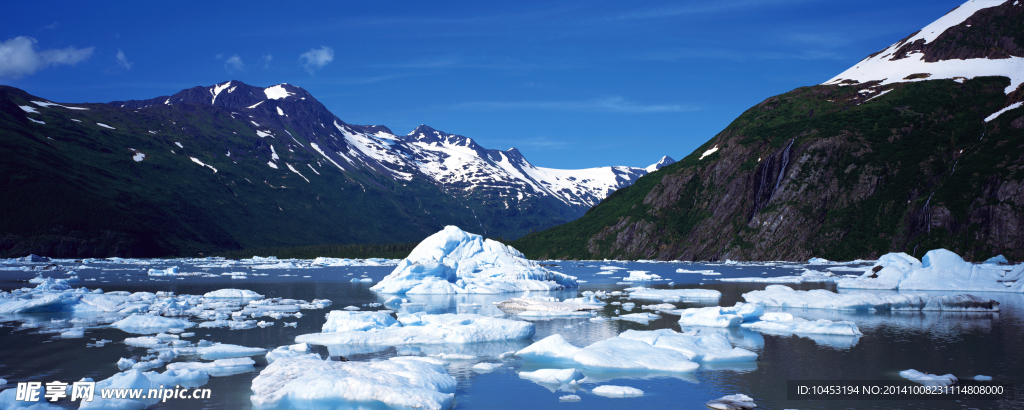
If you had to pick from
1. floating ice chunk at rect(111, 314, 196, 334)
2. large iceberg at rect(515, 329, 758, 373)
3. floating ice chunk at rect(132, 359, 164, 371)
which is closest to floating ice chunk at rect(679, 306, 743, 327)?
large iceberg at rect(515, 329, 758, 373)

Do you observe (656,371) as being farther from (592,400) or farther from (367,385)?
(367,385)

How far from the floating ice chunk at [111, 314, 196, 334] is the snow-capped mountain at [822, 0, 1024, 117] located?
159228mm

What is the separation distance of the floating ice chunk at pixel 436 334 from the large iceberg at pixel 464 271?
26.1m

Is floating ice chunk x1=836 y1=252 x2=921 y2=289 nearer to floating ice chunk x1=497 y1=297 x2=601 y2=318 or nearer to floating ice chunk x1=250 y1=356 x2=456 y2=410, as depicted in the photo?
floating ice chunk x1=497 y1=297 x2=601 y2=318

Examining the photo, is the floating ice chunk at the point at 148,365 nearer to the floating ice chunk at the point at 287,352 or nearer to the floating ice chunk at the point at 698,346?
the floating ice chunk at the point at 287,352

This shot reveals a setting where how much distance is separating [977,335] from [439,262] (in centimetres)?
4034

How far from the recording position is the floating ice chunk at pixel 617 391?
692 inches

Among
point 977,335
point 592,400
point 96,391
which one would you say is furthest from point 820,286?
point 96,391

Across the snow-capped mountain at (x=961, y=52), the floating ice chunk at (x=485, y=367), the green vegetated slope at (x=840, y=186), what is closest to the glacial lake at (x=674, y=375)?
the floating ice chunk at (x=485, y=367)

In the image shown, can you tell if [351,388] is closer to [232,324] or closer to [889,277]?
[232,324]

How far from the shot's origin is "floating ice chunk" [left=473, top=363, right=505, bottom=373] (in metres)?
21.2

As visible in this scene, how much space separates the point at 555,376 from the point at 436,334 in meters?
8.89

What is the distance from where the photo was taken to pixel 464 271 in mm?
59031

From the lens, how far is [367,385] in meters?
15.7
